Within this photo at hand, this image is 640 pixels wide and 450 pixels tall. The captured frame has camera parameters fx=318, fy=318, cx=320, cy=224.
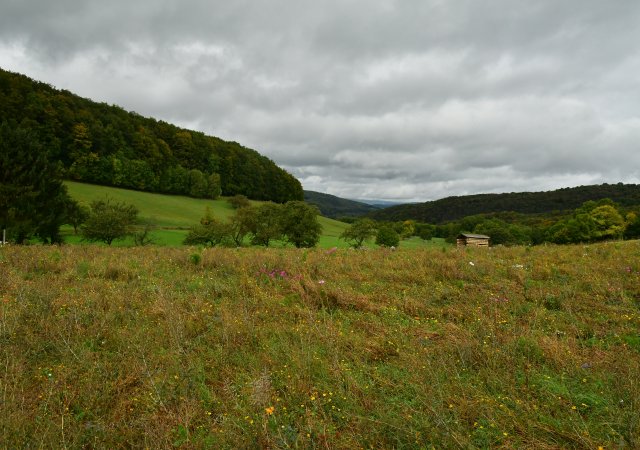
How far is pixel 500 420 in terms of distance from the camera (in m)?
3.17

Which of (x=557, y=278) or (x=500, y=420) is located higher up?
(x=557, y=278)

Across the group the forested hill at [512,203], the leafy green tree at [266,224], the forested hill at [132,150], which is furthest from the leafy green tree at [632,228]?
the forested hill at [132,150]

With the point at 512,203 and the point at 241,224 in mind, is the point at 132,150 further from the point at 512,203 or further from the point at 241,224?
the point at 512,203

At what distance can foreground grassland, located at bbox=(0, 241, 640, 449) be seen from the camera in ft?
10.2

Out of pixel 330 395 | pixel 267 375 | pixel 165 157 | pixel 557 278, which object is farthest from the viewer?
pixel 165 157

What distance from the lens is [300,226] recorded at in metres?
42.5

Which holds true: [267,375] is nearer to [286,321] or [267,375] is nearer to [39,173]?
[286,321]

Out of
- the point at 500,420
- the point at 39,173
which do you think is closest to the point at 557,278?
the point at 500,420

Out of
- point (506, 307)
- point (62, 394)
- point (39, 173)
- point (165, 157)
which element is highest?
point (165, 157)

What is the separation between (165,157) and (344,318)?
96840 millimetres

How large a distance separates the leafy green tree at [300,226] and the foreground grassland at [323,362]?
34.4m

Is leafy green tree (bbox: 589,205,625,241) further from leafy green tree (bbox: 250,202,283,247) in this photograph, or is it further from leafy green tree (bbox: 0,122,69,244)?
leafy green tree (bbox: 0,122,69,244)

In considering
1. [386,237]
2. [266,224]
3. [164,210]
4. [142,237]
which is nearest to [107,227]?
[142,237]

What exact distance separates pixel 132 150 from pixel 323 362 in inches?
3692
